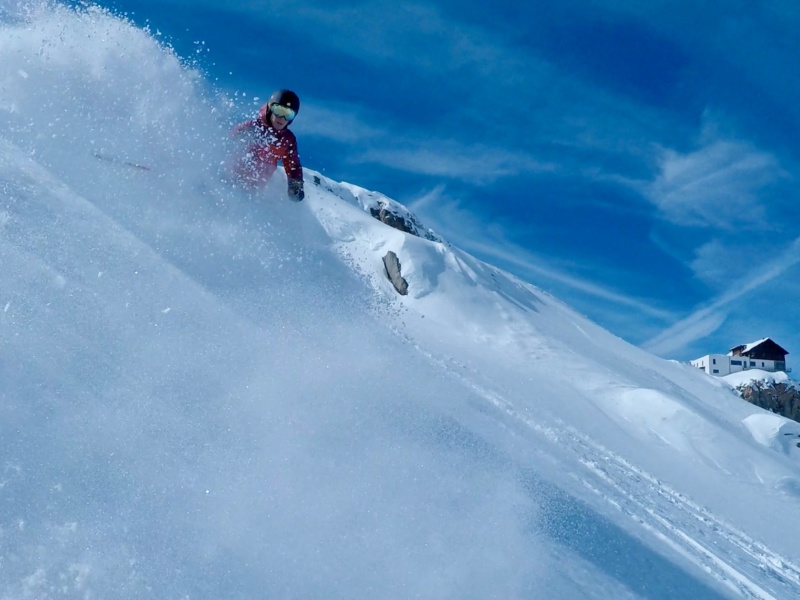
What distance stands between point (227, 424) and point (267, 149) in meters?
4.30

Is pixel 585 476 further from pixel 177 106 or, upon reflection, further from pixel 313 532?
pixel 177 106

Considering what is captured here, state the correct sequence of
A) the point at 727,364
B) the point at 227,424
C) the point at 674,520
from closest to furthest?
1. the point at 227,424
2. the point at 674,520
3. the point at 727,364

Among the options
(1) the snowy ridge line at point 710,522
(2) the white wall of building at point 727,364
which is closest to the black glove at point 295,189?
(1) the snowy ridge line at point 710,522

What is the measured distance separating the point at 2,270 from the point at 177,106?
3.70m

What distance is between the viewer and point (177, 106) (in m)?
7.90

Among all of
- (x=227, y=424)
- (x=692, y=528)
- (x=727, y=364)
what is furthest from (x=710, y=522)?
(x=727, y=364)

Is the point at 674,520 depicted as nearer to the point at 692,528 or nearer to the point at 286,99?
the point at 692,528

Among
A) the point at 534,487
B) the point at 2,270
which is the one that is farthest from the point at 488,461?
the point at 2,270

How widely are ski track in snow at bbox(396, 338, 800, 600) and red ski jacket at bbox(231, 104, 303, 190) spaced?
155 inches

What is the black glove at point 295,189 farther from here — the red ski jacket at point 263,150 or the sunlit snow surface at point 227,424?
the sunlit snow surface at point 227,424

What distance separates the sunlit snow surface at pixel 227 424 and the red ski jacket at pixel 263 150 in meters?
0.20

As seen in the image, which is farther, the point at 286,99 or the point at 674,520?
the point at 286,99

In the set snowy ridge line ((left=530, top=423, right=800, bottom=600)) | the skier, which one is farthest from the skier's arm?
snowy ridge line ((left=530, top=423, right=800, bottom=600))

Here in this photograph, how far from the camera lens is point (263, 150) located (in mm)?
7762
